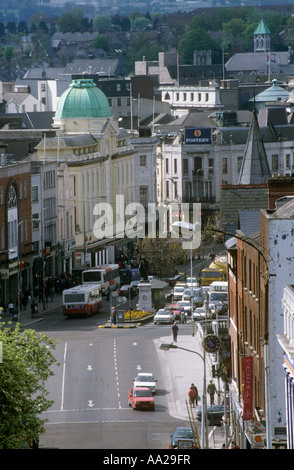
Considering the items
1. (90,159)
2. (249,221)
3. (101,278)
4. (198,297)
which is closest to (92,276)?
(101,278)

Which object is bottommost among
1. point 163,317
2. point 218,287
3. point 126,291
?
point 163,317

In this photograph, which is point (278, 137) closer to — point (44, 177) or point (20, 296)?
point (44, 177)

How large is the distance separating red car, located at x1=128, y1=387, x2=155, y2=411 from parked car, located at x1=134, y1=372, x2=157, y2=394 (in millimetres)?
1210

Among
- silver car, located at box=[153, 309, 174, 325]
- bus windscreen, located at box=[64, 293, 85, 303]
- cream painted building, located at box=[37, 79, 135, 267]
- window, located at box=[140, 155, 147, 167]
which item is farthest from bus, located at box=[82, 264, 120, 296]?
window, located at box=[140, 155, 147, 167]

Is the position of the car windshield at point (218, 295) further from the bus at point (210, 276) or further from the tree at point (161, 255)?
the tree at point (161, 255)

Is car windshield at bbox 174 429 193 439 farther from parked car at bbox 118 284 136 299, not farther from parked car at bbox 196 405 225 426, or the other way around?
parked car at bbox 118 284 136 299

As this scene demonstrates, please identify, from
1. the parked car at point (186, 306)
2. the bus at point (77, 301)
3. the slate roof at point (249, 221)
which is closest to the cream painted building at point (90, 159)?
the parked car at point (186, 306)

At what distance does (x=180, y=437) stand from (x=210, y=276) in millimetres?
59773

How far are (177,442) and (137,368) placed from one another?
24440 millimetres

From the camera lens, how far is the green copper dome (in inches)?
6275

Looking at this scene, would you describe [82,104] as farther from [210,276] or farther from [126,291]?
[126,291]

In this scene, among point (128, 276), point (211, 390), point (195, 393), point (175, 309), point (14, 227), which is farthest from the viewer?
point (128, 276)

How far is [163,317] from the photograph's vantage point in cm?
10462

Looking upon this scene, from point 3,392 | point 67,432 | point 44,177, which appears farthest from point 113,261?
point 3,392
